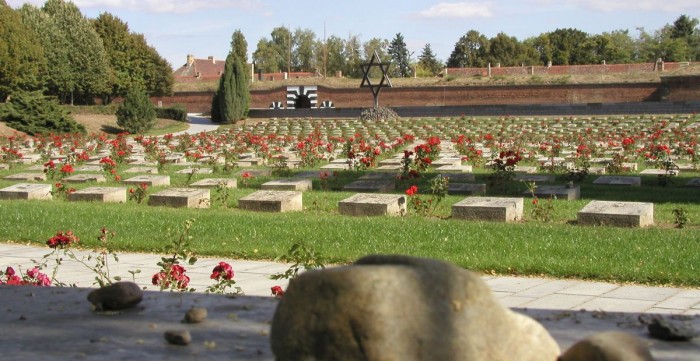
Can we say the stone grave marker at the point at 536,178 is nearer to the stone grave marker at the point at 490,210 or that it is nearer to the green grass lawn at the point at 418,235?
the green grass lawn at the point at 418,235

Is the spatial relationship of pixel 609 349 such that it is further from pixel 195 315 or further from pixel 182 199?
pixel 182 199

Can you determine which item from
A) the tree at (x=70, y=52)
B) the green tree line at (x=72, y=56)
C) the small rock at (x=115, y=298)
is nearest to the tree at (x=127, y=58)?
the green tree line at (x=72, y=56)

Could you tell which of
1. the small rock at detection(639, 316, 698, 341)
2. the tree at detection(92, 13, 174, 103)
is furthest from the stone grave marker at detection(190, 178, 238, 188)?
the tree at detection(92, 13, 174, 103)

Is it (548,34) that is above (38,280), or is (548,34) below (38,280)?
above

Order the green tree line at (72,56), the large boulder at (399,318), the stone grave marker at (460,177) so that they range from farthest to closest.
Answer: the green tree line at (72,56) → the stone grave marker at (460,177) → the large boulder at (399,318)

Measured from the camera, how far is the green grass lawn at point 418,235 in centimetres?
717

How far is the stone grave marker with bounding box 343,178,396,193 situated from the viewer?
41.0ft

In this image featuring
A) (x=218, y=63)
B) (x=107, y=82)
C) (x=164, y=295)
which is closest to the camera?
(x=164, y=295)

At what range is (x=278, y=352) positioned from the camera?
269 centimetres

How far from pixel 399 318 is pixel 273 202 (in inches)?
330

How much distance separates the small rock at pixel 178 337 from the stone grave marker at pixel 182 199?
8178mm

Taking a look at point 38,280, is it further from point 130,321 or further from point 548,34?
point 548,34

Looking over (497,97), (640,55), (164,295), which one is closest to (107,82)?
(497,97)

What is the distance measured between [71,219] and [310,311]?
8.07 meters
